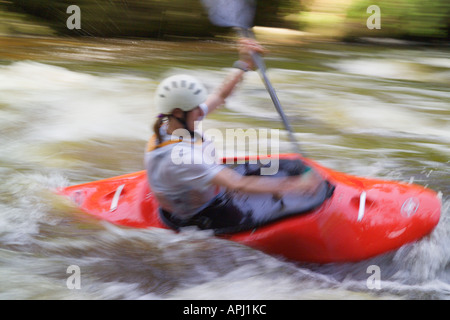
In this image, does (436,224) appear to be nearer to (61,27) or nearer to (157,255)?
(157,255)

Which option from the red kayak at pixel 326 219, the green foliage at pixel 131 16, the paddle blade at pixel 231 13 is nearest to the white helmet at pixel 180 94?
the red kayak at pixel 326 219

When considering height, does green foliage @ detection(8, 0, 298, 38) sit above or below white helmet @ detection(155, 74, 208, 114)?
above

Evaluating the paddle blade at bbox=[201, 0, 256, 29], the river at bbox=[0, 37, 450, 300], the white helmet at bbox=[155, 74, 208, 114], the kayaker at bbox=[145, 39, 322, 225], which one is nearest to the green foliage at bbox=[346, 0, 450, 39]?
the river at bbox=[0, 37, 450, 300]

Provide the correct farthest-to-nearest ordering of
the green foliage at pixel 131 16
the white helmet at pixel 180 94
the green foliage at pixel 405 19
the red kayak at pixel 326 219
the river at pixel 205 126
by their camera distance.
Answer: the green foliage at pixel 405 19, the green foliage at pixel 131 16, the river at pixel 205 126, the red kayak at pixel 326 219, the white helmet at pixel 180 94

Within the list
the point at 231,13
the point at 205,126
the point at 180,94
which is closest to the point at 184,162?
the point at 180,94

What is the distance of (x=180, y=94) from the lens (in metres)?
2.44

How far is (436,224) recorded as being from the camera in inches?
116

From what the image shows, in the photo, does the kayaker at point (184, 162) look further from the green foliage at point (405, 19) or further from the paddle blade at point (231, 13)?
the green foliage at point (405, 19)

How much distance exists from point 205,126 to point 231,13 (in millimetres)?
2136

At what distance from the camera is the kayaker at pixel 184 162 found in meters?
2.44

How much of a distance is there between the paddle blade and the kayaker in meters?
1.01

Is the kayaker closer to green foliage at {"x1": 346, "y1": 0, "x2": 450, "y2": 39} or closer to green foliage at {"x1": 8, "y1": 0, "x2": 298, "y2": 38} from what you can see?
green foliage at {"x1": 8, "y1": 0, "x2": 298, "y2": 38}

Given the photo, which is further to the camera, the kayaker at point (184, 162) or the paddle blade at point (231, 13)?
the paddle blade at point (231, 13)

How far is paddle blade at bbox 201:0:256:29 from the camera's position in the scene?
3414 mm
